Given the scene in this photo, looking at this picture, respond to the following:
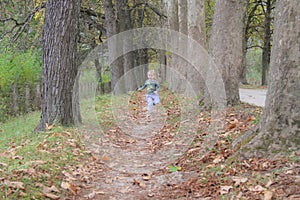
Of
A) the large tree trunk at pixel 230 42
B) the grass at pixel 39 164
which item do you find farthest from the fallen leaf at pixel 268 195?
the large tree trunk at pixel 230 42

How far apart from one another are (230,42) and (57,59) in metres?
4.38

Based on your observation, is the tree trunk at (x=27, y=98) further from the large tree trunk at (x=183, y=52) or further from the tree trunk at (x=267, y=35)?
the tree trunk at (x=267, y=35)

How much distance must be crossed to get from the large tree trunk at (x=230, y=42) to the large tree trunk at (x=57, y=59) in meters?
3.73

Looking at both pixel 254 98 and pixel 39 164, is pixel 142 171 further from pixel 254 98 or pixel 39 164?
pixel 254 98

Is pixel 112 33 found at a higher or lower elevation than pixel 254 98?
higher

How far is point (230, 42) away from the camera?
28.6 feet

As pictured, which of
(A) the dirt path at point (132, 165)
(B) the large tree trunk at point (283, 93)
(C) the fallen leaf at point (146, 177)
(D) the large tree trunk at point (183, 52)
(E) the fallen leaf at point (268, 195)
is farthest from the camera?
(D) the large tree trunk at point (183, 52)

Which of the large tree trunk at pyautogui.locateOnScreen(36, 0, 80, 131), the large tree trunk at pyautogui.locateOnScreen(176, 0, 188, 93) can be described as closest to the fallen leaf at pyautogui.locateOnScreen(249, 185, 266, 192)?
the large tree trunk at pyautogui.locateOnScreen(36, 0, 80, 131)

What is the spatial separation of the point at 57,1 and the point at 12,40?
142 inches

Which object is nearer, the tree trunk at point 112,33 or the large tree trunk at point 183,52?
the large tree trunk at point 183,52

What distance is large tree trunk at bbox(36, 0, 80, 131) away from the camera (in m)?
8.09

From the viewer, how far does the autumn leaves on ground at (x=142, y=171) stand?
4.00 meters

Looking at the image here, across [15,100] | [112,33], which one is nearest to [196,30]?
[112,33]

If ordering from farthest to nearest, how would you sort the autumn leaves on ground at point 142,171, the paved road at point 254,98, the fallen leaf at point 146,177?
the paved road at point 254,98
the fallen leaf at point 146,177
the autumn leaves on ground at point 142,171
